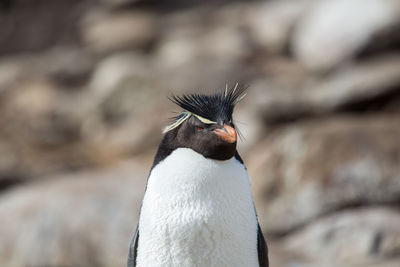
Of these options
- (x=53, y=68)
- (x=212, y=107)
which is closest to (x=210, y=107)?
(x=212, y=107)

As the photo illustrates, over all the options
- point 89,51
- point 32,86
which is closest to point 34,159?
point 32,86

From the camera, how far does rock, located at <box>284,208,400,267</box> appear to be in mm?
5238

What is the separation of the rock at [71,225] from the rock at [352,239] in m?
1.49

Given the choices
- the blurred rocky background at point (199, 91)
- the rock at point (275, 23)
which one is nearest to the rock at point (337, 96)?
the blurred rocky background at point (199, 91)

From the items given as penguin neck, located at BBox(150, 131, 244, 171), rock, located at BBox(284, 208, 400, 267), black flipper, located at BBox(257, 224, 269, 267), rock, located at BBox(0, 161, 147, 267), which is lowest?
black flipper, located at BBox(257, 224, 269, 267)

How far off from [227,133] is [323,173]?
361cm

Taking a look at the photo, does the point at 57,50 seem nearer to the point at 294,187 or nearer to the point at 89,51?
the point at 89,51

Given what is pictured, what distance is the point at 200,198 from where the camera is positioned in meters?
2.46

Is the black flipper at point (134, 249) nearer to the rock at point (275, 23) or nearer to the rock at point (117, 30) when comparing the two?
the rock at point (275, 23)

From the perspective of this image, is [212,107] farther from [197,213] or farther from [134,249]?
[134,249]

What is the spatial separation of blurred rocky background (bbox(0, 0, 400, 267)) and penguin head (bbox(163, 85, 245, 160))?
2653mm

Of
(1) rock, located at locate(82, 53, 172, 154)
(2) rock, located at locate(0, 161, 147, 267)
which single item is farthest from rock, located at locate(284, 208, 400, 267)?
(1) rock, located at locate(82, 53, 172, 154)

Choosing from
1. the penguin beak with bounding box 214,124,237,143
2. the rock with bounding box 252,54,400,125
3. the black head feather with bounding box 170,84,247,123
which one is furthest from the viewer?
the rock with bounding box 252,54,400,125

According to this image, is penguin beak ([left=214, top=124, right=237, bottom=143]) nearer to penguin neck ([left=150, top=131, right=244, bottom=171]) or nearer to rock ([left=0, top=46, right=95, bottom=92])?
penguin neck ([left=150, top=131, right=244, bottom=171])
